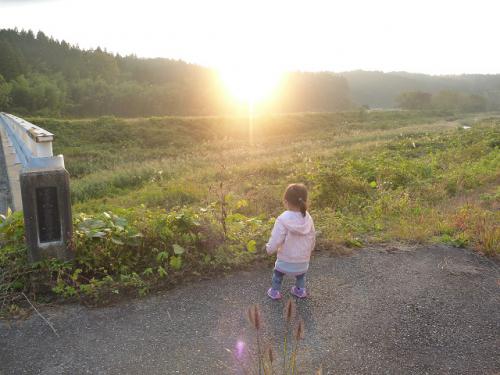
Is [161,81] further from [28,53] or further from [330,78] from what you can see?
[330,78]

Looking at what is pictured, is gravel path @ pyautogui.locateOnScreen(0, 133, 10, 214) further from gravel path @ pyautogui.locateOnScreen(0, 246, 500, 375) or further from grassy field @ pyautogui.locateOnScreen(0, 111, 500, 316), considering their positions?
gravel path @ pyautogui.locateOnScreen(0, 246, 500, 375)

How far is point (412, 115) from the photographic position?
57.8 metres

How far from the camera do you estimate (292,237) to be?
12.7 feet

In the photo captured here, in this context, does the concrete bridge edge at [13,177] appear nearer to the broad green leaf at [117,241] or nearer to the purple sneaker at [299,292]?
the broad green leaf at [117,241]

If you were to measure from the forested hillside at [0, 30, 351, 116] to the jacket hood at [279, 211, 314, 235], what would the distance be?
5018 cm

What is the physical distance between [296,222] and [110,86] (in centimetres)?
6667

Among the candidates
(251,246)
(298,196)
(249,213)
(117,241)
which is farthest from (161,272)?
(249,213)

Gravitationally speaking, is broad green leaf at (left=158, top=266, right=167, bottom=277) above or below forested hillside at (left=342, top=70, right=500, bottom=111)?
below

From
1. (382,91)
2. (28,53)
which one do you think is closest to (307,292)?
(28,53)

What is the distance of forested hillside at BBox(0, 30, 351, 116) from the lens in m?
52.3

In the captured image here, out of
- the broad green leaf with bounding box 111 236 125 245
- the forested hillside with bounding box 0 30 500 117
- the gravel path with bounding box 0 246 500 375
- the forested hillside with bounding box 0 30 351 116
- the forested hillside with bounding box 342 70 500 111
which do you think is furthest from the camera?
the forested hillside with bounding box 342 70 500 111

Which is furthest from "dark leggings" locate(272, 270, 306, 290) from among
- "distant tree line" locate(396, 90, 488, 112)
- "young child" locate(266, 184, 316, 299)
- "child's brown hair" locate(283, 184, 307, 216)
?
"distant tree line" locate(396, 90, 488, 112)

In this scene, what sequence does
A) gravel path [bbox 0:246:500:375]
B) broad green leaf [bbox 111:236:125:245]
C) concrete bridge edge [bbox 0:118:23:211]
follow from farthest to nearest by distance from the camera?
concrete bridge edge [bbox 0:118:23:211]
broad green leaf [bbox 111:236:125:245]
gravel path [bbox 0:246:500:375]

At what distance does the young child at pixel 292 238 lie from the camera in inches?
149
